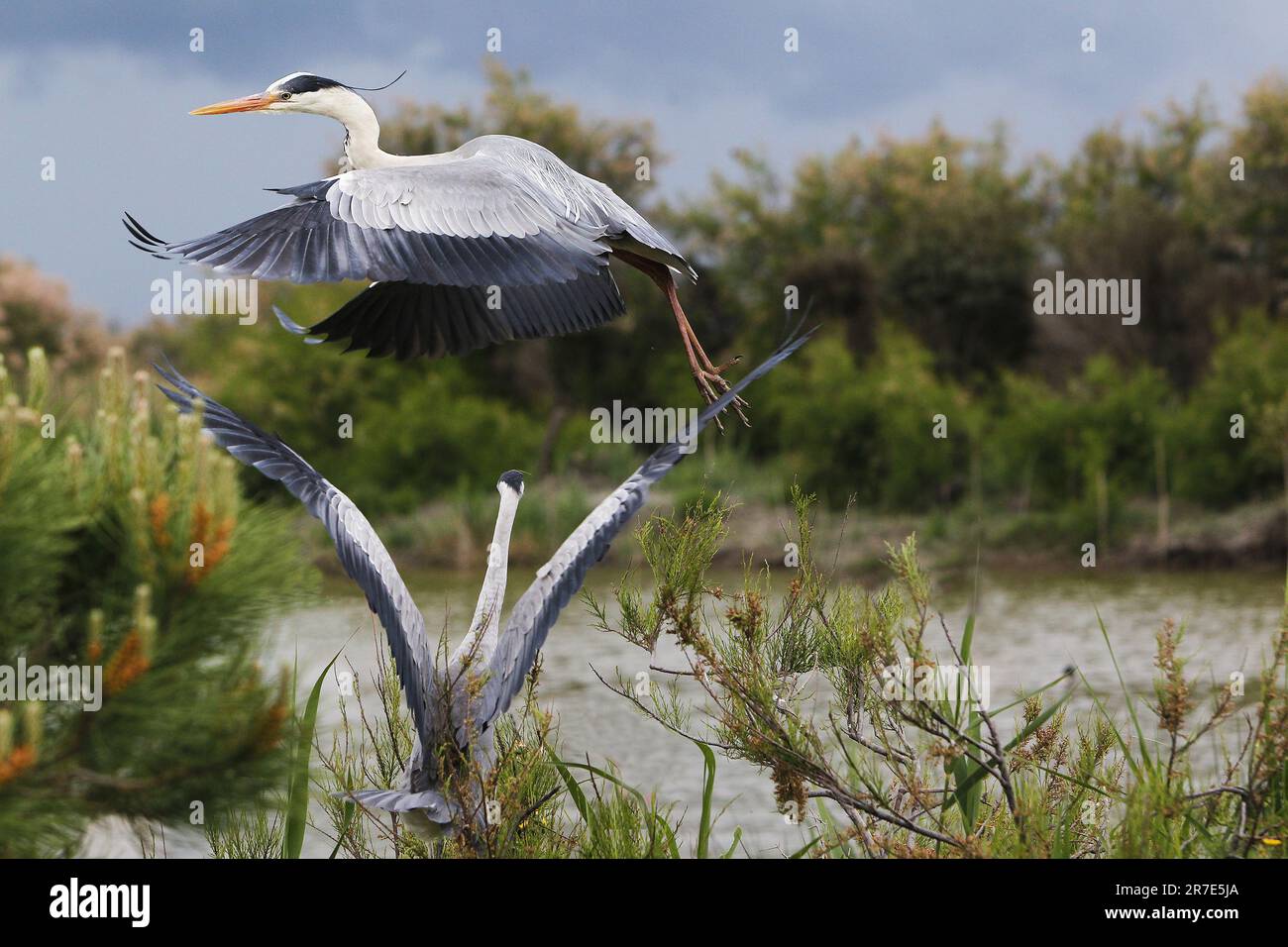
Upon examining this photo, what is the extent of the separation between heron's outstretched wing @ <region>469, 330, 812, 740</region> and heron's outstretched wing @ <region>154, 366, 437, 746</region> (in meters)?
0.22

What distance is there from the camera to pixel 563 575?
378cm

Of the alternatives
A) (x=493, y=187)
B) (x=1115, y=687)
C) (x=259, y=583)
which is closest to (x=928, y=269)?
(x=1115, y=687)

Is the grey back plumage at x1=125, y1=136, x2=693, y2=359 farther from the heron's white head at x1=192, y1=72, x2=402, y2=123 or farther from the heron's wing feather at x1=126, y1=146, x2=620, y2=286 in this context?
the heron's white head at x1=192, y1=72, x2=402, y2=123

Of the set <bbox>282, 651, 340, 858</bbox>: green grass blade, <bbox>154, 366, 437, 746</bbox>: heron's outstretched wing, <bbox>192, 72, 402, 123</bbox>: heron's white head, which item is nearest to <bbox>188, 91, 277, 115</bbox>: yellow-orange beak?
<bbox>192, 72, 402, 123</bbox>: heron's white head

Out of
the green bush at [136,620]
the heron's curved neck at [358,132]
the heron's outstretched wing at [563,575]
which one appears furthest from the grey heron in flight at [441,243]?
the green bush at [136,620]

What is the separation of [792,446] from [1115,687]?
34.2 ft

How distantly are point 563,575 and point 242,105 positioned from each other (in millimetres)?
1789

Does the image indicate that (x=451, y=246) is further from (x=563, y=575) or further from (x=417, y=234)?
(x=563, y=575)

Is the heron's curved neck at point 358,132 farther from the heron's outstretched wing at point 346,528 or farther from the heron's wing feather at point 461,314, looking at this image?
the heron's outstretched wing at point 346,528

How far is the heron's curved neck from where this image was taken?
440 cm

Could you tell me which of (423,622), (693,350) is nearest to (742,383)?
(693,350)

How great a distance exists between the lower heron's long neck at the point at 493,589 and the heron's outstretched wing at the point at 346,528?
16cm
